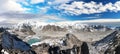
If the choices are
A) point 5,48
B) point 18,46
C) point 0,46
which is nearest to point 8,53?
point 5,48

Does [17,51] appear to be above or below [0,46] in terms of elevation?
below

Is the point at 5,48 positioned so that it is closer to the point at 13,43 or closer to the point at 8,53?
the point at 8,53

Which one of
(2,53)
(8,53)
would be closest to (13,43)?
(8,53)

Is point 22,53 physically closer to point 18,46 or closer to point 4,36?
point 18,46

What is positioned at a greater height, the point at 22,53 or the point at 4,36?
the point at 4,36

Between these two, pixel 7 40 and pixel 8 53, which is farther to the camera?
pixel 7 40

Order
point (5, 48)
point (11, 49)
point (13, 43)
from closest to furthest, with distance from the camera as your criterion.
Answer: point (5, 48) < point (11, 49) < point (13, 43)

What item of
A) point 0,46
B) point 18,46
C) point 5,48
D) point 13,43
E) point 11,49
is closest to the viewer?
point 0,46

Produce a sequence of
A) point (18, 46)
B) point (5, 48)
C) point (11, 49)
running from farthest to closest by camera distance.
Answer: point (18, 46) < point (11, 49) < point (5, 48)

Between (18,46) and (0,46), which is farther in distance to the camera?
(18,46)
